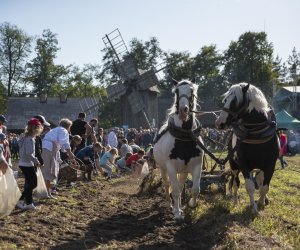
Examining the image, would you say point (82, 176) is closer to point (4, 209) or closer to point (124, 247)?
point (4, 209)

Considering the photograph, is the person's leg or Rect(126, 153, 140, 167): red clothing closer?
the person's leg

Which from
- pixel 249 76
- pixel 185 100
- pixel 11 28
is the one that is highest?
pixel 11 28

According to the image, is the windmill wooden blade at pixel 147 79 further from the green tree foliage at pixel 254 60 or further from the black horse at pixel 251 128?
the black horse at pixel 251 128

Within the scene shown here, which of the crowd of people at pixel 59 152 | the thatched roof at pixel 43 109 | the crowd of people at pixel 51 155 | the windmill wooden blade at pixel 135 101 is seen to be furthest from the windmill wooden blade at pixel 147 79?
the crowd of people at pixel 51 155

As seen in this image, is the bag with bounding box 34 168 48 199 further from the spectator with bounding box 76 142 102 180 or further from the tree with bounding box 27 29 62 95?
the tree with bounding box 27 29 62 95

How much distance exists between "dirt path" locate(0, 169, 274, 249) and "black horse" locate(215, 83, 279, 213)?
→ 0.91m

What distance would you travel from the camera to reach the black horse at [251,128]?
7.53 m

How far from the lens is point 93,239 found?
21.5 ft

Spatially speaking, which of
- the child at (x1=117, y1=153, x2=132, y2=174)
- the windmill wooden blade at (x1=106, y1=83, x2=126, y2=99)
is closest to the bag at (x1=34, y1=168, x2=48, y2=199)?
the child at (x1=117, y1=153, x2=132, y2=174)

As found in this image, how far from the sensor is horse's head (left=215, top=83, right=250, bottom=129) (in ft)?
24.6

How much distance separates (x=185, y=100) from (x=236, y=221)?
2.03 metres

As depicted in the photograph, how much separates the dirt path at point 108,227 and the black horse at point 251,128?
91cm

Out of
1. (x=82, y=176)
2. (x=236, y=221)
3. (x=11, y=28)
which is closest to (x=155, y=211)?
(x=236, y=221)

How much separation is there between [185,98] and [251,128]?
46.2 inches
